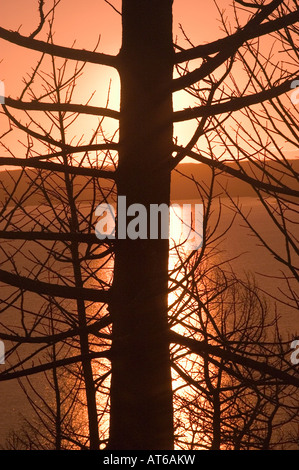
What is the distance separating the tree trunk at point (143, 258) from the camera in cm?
319

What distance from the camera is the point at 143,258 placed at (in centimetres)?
324

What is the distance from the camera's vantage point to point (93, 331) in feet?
10.8

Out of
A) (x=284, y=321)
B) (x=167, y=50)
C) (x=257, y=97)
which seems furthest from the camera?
(x=284, y=321)

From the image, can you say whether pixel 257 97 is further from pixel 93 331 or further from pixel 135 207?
pixel 93 331

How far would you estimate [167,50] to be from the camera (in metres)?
3.40

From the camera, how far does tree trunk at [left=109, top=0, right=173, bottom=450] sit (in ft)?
10.5

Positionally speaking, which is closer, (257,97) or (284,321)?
(257,97)

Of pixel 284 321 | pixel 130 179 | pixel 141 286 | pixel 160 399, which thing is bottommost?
pixel 160 399

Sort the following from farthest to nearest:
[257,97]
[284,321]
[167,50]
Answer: [284,321], [167,50], [257,97]

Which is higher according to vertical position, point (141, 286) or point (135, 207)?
point (135, 207)
